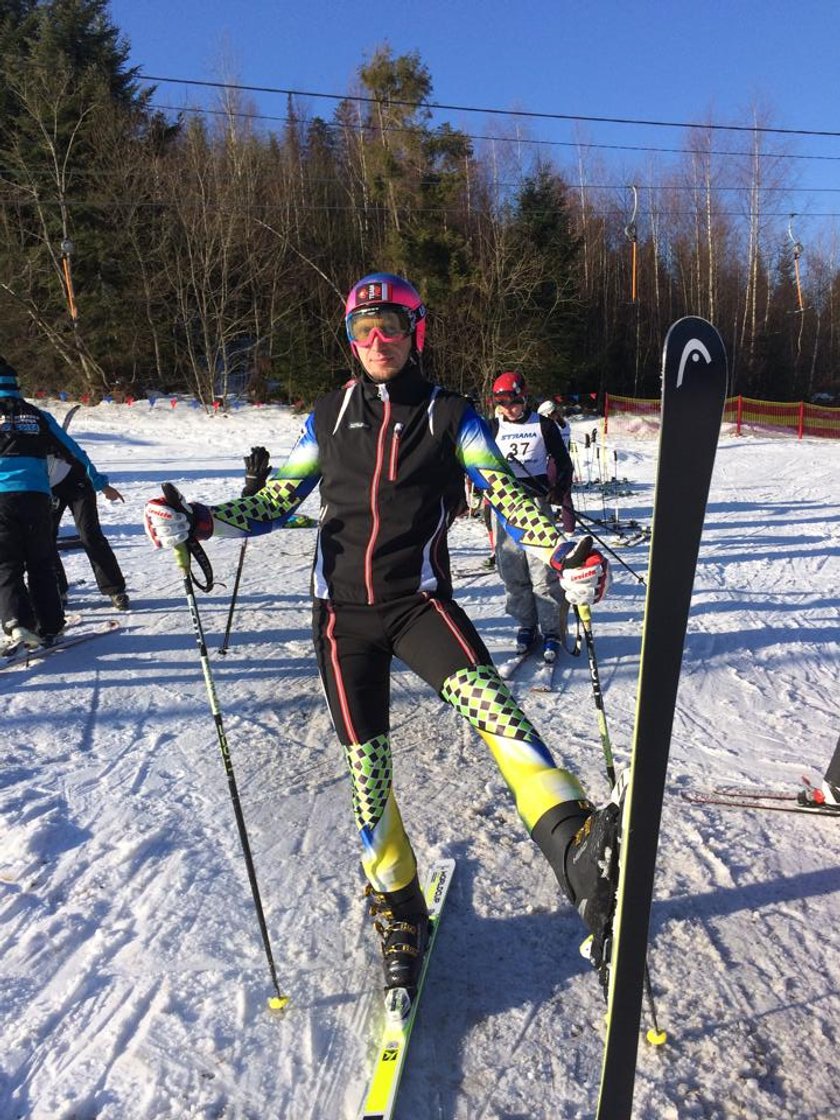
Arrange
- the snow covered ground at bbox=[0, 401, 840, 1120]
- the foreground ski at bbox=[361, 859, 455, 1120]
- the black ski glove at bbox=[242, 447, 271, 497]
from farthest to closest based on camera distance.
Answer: the black ski glove at bbox=[242, 447, 271, 497], the snow covered ground at bbox=[0, 401, 840, 1120], the foreground ski at bbox=[361, 859, 455, 1120]

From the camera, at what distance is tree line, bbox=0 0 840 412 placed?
25969 mm

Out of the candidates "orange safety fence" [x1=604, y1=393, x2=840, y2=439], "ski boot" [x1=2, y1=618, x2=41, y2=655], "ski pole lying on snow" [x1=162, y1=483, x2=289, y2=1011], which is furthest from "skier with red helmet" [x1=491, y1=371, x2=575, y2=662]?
"orange safety fence" [x1=604, y1=393, x2=840, y2=439]

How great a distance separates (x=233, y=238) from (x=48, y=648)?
24990 millimetres

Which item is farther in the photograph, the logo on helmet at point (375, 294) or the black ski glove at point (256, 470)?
the black ski glove at point (256, 470)

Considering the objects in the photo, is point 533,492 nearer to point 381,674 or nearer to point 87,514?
point 381,674

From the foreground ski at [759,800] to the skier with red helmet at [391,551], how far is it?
5.79 ft

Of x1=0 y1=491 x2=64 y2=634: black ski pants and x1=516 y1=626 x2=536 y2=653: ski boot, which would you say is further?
x1=516 y1=626 x2=536 y2=653: ski boot

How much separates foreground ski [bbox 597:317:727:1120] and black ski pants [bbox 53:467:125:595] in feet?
18.3

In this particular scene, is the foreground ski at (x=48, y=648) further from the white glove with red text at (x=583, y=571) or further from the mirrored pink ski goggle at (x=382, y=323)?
the white glove with red text at (x=583, y=571)

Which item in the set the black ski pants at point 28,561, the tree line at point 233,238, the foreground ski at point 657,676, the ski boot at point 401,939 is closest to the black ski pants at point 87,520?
the black ski pants at point 28,561

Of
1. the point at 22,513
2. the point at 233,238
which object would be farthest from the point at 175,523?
the point at 233,238

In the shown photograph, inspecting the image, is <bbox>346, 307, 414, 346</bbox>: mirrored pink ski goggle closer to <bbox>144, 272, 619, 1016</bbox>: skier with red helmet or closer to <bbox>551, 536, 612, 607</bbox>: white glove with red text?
<bbox>144, 272, 619, 1016</bbox>: skier with red helmet

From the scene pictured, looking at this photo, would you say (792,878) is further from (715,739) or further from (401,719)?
(401,719)

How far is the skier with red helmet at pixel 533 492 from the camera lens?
5.67 metres
